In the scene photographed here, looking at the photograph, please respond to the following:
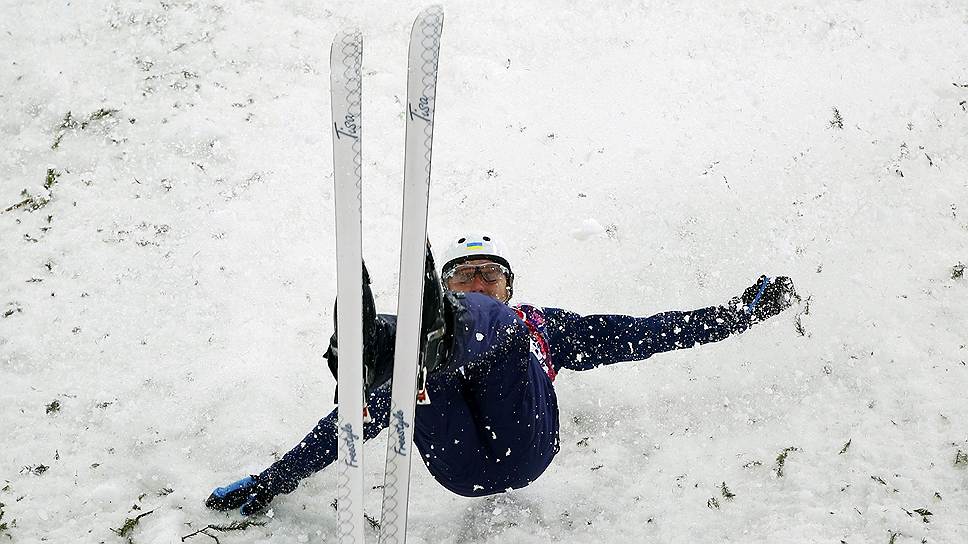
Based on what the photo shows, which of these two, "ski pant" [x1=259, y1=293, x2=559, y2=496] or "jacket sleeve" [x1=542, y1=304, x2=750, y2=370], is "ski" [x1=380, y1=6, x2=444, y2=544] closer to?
"ski pant" [x1=259, y1=293, x2=559, y2=496]

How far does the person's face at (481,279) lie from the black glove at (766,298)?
1251 mm

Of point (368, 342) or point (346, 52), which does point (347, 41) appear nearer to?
point (346, 52)

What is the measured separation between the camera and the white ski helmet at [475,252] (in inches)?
172

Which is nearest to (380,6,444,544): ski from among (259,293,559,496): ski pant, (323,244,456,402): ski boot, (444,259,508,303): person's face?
(323,244,456,402): ski boot

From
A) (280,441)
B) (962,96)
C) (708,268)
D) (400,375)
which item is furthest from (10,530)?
(962,96)

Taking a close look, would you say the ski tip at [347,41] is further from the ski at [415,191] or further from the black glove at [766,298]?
the black glove at [766,298]

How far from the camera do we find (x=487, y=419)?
3344mm

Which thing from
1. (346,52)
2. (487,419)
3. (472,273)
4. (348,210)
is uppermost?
(472,273)

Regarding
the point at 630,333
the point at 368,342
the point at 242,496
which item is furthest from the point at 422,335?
the point at 242,496

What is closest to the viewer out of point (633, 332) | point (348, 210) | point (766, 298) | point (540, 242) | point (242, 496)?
point (348, 210)

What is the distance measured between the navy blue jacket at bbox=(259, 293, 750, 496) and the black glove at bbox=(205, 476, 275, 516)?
0.05 meters

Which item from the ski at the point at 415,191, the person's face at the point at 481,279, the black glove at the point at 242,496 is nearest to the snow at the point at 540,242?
the black glove at the point at 242,496

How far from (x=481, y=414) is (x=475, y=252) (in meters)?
1.22

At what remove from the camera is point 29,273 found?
4785 mm
